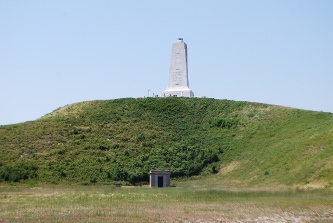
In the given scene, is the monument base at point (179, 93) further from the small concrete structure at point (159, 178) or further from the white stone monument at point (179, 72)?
the small concrete structure at point (159, 178)

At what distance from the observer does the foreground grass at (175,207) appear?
25453 millimetres

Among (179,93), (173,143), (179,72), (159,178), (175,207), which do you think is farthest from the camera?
(179,93)

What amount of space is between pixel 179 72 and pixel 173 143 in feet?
75.0

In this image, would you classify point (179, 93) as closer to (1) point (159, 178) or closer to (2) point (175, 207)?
(1) point (159, 178)

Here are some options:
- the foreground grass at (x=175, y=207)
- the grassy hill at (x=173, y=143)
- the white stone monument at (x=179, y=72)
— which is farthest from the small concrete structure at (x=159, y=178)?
the white stone monument at (x=179, y=72)

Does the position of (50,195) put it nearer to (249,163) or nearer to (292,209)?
(292,209)

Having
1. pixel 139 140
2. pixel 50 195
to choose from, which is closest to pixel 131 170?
pixel 139 140

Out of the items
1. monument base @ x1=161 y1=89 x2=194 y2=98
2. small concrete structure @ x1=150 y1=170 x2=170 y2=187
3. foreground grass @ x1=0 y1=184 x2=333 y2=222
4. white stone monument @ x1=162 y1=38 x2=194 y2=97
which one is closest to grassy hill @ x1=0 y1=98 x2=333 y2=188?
monument base @ x1=161 y1=89 x2=194 y2=98

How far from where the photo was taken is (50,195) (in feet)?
124

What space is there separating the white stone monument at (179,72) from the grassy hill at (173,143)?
182 inches

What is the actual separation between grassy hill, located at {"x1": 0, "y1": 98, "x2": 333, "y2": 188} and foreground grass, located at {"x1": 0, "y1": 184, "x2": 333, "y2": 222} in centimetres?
1081

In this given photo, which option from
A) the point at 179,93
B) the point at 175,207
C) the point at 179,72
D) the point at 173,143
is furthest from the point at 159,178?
the point at 179,72

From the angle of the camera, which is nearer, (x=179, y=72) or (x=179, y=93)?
(x=179, y=72)

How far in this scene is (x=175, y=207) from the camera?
3023 centimetres
